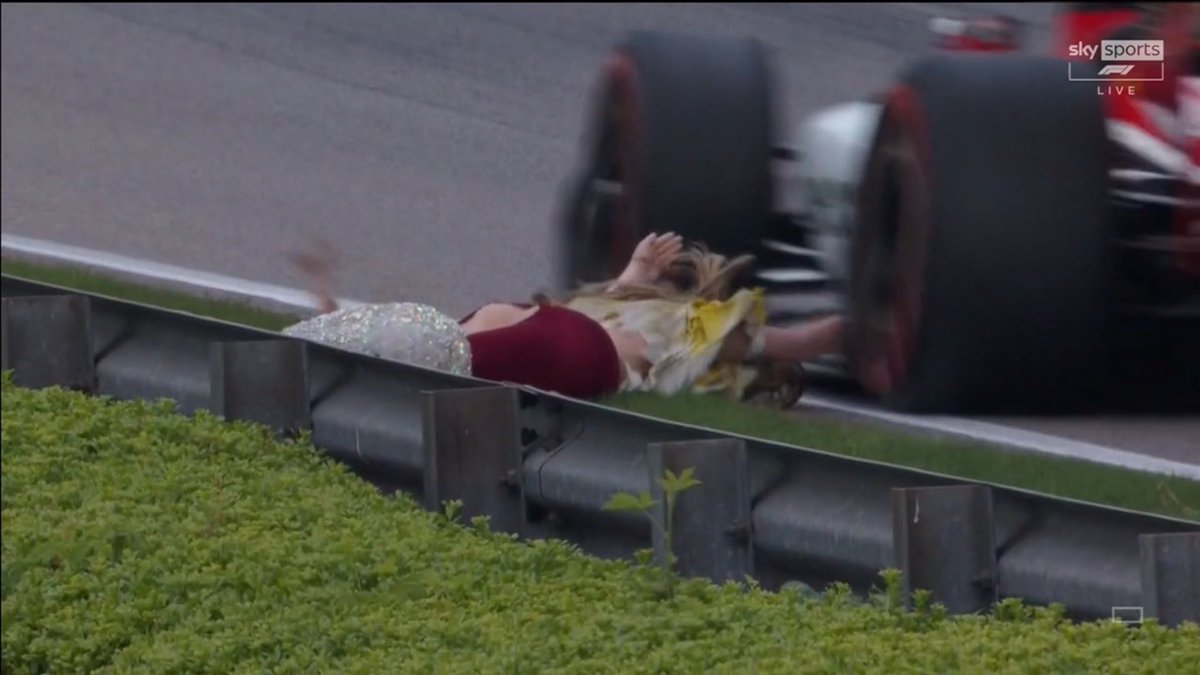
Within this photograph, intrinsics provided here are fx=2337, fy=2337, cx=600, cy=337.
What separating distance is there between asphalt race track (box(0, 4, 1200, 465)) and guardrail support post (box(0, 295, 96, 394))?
2.13m

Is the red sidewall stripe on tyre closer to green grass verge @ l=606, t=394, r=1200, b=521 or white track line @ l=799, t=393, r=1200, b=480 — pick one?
white track line @ l=799, t=393, r=1200, b=480

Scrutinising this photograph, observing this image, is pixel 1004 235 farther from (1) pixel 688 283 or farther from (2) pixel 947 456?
(1) pixel 688 283

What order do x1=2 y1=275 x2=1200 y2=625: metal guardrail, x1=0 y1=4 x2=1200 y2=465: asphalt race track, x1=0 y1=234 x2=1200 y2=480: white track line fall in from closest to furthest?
x1=2 y1=275 x2=1200 y2=625: metal guardrail, x1=0 y1=234 x2=1200 y2=480: white track line, x1=0 y1=4 x2=1200 y2=465: asphalt race track

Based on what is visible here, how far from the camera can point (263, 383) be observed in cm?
547

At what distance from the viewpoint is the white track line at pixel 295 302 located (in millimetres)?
5738

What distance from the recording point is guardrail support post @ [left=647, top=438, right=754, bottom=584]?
460 centimetres

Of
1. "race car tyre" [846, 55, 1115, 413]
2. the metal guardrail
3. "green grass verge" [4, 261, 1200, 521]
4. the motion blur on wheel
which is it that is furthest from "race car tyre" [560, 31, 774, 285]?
the metal guardrail

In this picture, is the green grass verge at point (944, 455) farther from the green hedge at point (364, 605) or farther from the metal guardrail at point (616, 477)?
the green hedge at point (364, 605)

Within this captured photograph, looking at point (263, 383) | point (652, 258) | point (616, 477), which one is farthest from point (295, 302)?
point (616, 477)

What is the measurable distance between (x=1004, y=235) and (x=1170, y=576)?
1912 millimetres

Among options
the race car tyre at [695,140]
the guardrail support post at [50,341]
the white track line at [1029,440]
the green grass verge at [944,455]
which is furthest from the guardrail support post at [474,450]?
the race car tyre at [695,140]

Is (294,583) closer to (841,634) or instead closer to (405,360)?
(841,634)

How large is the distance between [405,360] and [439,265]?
276 centimetres

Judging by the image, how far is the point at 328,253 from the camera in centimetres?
895
